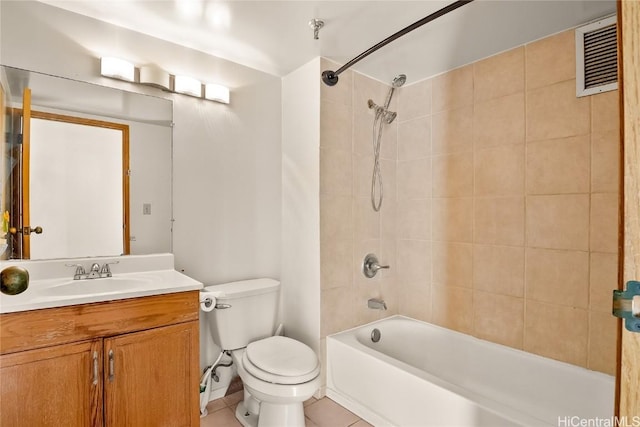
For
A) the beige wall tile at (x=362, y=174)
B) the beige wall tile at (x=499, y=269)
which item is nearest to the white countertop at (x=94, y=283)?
the beige wall tile at (x=362, y=174)

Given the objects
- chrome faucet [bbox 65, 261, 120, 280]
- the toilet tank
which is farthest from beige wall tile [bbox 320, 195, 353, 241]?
chrome faucet [bbox 65, 261, 120, 280]

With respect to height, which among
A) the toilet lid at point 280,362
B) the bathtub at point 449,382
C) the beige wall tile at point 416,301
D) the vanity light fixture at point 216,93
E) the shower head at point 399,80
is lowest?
the bathtub at point 449,382

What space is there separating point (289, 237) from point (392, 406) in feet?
4.16

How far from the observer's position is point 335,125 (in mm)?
2268

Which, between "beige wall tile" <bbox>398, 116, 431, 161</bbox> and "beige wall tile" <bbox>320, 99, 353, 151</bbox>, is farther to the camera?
"beige wall tile" <bbox>398, 116, 431, 161</bbox>

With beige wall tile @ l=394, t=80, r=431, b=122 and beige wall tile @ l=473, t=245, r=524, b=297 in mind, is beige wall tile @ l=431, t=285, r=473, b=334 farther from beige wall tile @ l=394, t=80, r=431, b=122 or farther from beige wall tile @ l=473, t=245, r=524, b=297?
beige wall tile @ l=394, t=80, r=431, b=122

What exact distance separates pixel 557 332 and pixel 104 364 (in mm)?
2334

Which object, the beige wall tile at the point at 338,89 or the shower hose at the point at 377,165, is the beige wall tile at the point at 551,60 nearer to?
the shower hose at the point at 377,165

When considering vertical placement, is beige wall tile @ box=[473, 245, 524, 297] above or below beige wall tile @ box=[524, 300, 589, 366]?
above

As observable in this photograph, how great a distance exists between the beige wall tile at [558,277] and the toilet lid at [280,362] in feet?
4.53

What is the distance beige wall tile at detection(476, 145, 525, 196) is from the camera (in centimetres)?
201

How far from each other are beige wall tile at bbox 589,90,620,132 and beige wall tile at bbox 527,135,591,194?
82 millimetres

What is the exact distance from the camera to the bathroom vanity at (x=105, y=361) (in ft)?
4.07

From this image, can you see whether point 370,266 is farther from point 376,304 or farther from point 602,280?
point 602,280
